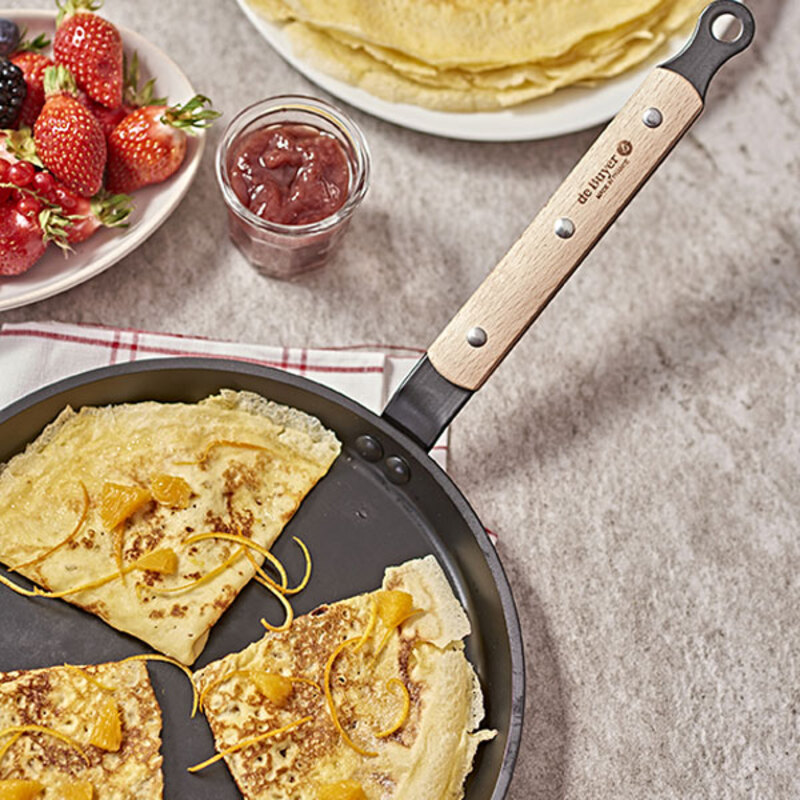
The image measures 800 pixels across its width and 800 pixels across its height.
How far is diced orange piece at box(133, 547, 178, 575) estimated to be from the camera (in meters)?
2.07

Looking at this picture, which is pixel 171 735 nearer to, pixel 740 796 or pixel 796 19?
pixel 740 796

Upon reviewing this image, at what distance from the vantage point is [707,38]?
2076 mm

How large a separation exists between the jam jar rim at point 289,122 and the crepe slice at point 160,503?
15.1 inches

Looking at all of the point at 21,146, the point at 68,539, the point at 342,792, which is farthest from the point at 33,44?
the point at 342,792

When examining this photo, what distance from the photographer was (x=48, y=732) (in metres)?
1.96

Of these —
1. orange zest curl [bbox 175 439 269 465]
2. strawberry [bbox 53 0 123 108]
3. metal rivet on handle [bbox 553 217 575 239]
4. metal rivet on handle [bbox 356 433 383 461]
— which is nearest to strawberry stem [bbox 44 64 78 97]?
strawberry [bbox 53 0 123 108]

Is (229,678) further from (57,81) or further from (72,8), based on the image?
(72,8)

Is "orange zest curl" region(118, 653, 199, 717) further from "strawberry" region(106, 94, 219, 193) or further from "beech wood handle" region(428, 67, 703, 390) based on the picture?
"strawberry" region(106, 94, 219, 193)

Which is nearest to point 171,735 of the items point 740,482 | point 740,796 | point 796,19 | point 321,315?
point 321,315

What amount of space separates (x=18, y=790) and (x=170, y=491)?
23.3 inches

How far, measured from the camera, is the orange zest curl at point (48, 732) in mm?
1945

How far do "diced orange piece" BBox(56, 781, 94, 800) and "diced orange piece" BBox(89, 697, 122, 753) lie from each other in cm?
7

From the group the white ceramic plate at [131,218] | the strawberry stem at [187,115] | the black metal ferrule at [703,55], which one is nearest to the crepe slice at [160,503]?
the white ceramic plate at [131,218]

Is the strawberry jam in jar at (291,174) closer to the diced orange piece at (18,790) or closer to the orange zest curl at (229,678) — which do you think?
the orange zest curl at (229,678)
